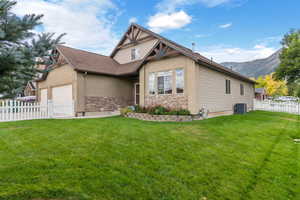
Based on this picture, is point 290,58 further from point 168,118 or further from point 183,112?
point 168,118

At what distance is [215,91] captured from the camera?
1134 centimetres

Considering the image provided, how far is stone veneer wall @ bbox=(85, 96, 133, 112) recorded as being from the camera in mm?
12516

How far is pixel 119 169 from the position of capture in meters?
3.32

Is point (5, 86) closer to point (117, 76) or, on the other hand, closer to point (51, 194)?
point (51, 194)

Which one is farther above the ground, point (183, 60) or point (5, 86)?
point (183, 60)

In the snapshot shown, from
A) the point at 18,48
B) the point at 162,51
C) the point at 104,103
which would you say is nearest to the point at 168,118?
the point at 162,51

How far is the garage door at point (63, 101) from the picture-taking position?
35.6 ft

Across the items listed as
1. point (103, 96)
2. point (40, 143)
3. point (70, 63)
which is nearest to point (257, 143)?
point (40, 143)

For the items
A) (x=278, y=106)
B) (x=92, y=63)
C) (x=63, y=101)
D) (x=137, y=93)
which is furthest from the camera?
(x=278, y=106)

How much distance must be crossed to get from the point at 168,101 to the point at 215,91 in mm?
3364

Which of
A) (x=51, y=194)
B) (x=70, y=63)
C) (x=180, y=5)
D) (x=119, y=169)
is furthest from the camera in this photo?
(x=180, y=5)

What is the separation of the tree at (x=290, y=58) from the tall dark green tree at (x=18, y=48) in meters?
31.1

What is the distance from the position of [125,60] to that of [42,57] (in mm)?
13811

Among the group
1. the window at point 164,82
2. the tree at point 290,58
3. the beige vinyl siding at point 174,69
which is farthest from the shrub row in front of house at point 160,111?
the tree at point 290,58
